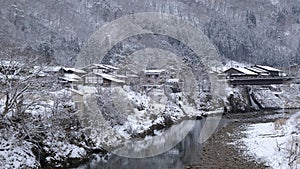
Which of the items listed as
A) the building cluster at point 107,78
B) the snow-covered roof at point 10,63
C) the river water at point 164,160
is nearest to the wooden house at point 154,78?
the building cluster at point 107,78

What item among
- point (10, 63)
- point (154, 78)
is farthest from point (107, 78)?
point (10, 63)

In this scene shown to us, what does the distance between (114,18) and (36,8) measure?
34.4m

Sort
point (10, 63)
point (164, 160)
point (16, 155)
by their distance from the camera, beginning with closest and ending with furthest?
1. point (16, 155)
2. point (10, 63)
3. point (164, 160)

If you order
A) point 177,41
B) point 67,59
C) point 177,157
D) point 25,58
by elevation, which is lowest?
point 177,157

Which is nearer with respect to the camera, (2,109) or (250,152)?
(2,109)

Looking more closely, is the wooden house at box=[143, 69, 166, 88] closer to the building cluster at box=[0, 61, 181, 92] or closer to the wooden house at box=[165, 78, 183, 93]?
the building cluster at box=[0, 61, 181, 92]

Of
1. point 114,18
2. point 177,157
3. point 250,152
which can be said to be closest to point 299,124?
point 250,152

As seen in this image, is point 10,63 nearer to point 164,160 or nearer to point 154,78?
point 164,160

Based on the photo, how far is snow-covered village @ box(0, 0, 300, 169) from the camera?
53.8 ft

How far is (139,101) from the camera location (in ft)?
103

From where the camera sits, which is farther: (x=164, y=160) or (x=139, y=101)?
(x=139, y=101)

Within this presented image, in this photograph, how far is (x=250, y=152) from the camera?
722 inches

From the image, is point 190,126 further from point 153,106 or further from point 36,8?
point 36,8

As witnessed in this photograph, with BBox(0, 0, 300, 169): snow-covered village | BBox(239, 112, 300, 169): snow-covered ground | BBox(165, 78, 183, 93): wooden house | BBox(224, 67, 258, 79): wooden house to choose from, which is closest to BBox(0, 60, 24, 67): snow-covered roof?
BBox(0, 0, 300, 169): snow-covered village
